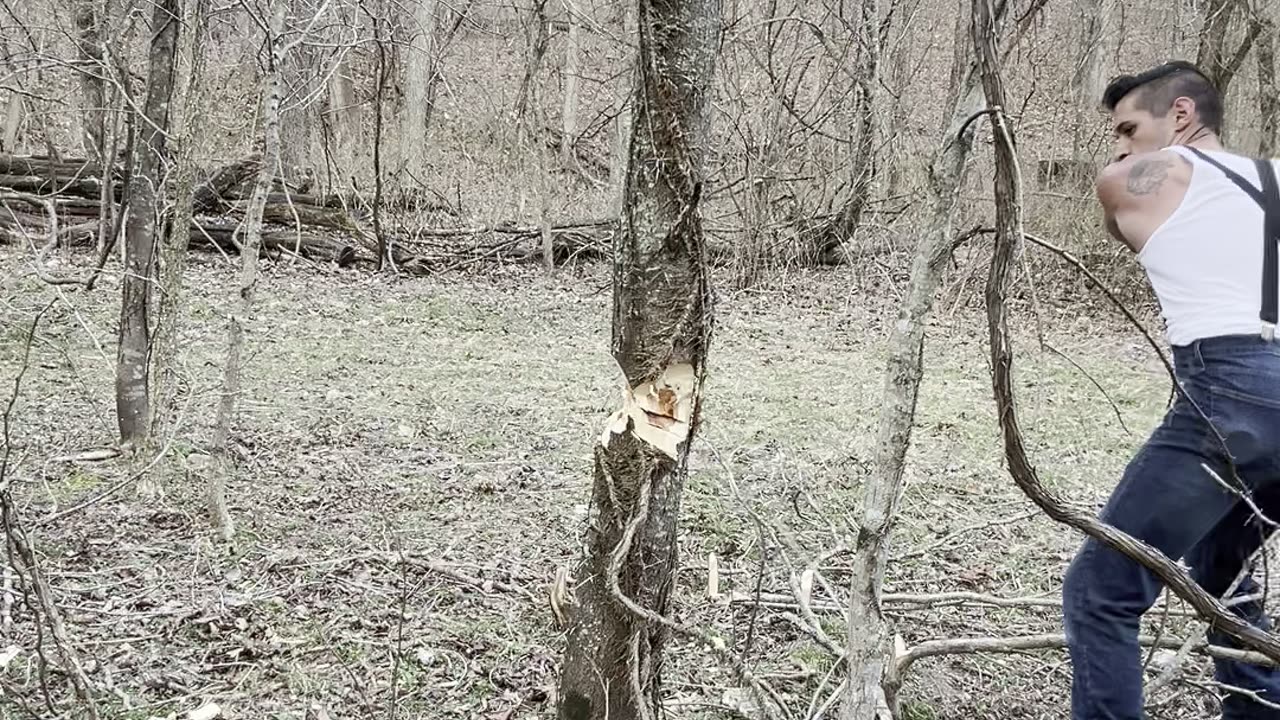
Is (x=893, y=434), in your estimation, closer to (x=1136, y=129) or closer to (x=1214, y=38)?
(x=1136, y=129)

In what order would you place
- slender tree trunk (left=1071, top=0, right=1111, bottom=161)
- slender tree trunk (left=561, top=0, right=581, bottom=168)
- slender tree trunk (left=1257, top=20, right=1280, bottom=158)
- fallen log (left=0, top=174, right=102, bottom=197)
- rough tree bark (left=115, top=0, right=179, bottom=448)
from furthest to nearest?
1. slender tree trunk (left=561, top=0, right=581, bottom=168)
2. slender tree trunk (left=1071, top=0, right=1111, bottom=161)
3. slender tree trunk (left=1257, top=20, right=1280, bottom=158)
4. fallen log (left=0, top=174, right=102, bottom=197)
5. rough tree bark (left=115, top=0, right=179, bottom=448)

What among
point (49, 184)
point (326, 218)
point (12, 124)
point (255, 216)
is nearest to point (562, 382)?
point (255, 216)

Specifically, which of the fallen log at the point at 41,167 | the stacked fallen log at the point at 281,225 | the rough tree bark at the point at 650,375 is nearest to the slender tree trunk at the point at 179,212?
the rough tree bark at the point at 650,375

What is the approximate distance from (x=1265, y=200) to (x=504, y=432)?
4.02m

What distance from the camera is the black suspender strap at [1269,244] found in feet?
6.91

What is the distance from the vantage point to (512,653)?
306cm

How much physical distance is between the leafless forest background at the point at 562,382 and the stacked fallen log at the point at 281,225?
2.0 inches

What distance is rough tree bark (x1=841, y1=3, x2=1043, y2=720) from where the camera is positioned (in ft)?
6.12

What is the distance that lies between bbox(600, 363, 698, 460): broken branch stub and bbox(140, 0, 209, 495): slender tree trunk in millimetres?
2537

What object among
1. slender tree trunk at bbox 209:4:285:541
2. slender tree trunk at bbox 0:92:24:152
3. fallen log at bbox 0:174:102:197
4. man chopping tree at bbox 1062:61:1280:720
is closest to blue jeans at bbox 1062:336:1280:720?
man chopping tree at bbox 1062:61:1280:720

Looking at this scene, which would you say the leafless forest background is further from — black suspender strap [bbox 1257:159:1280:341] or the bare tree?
black suspender strap [bbox 1257:159:1280:341]

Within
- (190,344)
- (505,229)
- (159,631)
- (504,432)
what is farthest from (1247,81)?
(159,631)

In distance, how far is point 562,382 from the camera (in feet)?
21.6

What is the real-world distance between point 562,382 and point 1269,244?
4926mm
